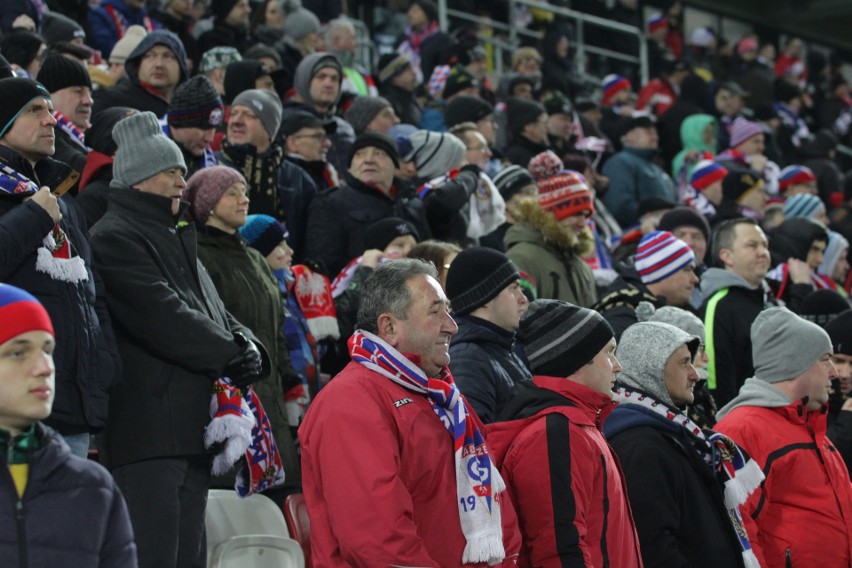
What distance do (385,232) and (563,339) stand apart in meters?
2.69

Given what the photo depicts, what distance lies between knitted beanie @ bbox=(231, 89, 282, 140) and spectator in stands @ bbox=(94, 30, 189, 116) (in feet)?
2.16

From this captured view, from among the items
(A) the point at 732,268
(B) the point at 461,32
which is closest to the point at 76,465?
(A) the point at 732,268

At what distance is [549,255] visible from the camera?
8.19 metres

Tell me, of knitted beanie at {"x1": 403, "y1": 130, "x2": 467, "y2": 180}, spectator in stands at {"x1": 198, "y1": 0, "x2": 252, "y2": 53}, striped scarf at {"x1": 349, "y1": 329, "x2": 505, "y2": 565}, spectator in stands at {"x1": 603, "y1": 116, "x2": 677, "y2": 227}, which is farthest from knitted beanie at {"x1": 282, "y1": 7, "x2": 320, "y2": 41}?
striped scarf at {"x1": 349, "y1": 329, "x2": 505, "y2": 565}

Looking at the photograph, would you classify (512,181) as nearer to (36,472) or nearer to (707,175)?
(707,175)

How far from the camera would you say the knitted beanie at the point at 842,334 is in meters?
8.05

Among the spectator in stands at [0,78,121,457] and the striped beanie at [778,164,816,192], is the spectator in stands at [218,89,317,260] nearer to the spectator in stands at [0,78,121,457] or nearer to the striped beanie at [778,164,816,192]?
the spectator in stands at [0,78,121,457]

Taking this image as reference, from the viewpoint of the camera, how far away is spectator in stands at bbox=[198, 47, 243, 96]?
33.4ft

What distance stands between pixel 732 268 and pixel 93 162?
4.02 meters

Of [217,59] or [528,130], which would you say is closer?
[217,59]

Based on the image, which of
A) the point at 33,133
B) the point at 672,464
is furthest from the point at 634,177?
the point at 33,133

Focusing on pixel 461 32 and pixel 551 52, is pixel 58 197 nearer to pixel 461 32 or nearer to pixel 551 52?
pixel 461 32

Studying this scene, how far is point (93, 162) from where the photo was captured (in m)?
6.53

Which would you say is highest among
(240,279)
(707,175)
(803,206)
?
(240,279)
